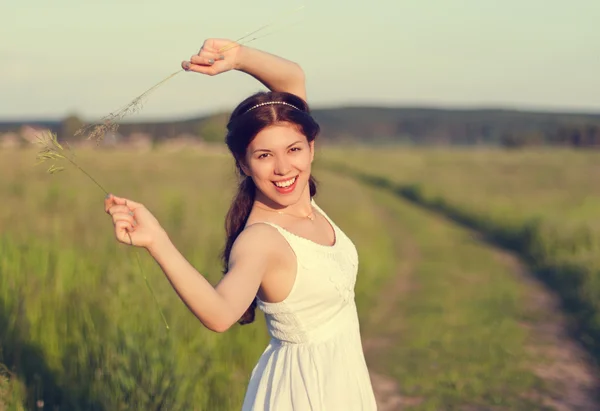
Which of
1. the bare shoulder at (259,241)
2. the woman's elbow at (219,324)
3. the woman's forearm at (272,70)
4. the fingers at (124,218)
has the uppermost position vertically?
the woman's forearm at (272,70)

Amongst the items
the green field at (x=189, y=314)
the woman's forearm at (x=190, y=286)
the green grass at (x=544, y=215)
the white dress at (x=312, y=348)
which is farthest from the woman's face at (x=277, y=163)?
the green grass at (x=544, y=215)

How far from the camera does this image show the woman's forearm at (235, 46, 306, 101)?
3.32 m

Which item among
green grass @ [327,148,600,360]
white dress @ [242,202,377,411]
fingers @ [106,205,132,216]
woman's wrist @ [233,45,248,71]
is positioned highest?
woman's wrist @ [233,45,248,71]

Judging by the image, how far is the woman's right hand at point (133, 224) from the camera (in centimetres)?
239

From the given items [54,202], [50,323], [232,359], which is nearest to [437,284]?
[54,202]

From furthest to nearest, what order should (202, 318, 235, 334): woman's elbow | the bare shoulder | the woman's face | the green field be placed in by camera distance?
the green field
the woman's face
the bare shoulder
(202, 318, 235, 334): woman's elbow

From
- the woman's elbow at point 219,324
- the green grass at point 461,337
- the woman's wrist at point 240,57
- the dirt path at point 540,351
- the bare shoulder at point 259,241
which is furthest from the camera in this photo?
the green grass at point 461,337

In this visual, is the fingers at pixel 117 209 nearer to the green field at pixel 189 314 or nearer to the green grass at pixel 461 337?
the green field at pixel 189 314

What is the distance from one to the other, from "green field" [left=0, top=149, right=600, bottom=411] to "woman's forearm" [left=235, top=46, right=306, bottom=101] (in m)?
0.56

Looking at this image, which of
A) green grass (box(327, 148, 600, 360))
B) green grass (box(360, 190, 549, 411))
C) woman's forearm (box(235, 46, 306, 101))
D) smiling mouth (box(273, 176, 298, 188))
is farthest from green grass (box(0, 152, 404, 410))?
green grass (box(327, 148, 600, 360))

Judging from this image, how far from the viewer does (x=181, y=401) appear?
4.60 meters

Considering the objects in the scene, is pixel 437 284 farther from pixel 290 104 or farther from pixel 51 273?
pixel 290 104

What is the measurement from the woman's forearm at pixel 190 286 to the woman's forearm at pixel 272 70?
107 centimetres

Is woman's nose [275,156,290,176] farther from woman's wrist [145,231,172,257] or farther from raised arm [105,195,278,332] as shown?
woman's wrist [145,231,172,257]
